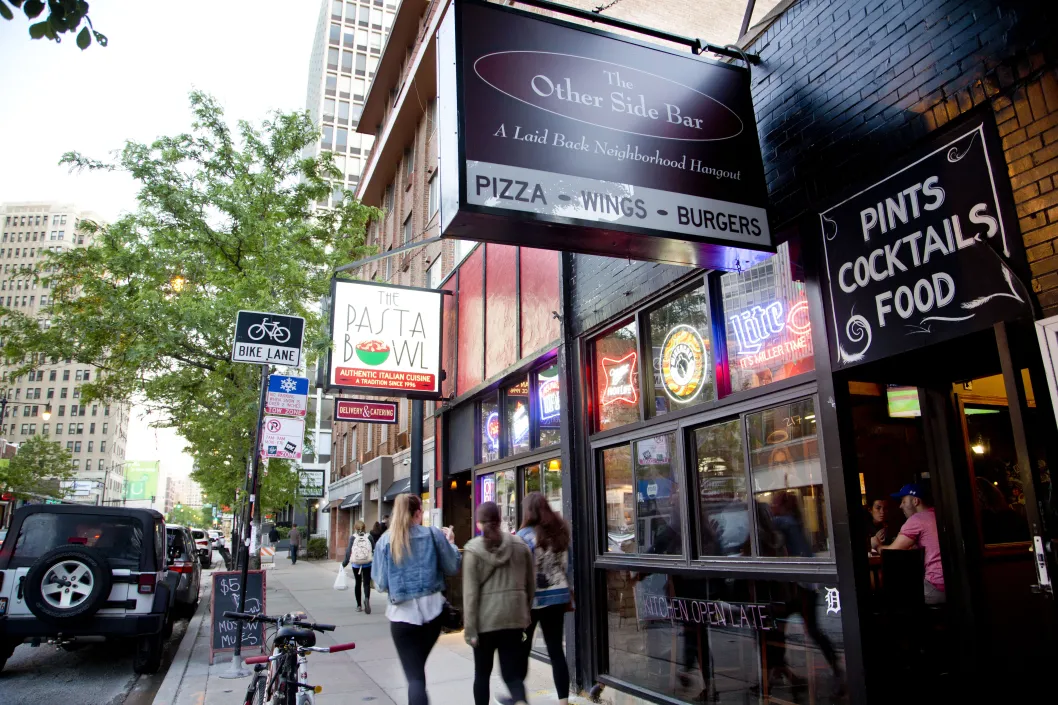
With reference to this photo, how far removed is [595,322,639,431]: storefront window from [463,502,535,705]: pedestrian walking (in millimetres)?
2445

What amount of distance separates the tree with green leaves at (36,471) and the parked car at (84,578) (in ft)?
177

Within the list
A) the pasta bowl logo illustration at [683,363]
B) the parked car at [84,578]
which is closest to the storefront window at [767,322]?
the pasta bowl logo illustration at [683,363]

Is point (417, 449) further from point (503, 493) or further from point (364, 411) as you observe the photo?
point (364, 411)

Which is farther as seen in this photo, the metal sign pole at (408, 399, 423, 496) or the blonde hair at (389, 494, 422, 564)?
the metal sign pole at (408, 399, 423, 496)

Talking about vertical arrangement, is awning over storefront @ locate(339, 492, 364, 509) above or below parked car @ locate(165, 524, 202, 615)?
above

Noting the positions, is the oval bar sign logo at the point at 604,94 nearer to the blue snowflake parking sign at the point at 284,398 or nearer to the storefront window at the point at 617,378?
the storefront window at the point at 617,378

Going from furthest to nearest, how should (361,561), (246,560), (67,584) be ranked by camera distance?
(361,561) < (246,560) < (67,584)

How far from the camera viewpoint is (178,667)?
8.73m

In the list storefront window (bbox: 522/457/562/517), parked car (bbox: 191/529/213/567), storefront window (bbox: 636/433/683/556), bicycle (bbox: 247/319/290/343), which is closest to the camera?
storefront window (bbox: 636/433/683/556)

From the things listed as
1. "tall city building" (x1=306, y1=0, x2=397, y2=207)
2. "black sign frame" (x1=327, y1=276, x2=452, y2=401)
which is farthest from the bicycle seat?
"tall city building" (x1=306, y1=0, x2=397, y2=207)

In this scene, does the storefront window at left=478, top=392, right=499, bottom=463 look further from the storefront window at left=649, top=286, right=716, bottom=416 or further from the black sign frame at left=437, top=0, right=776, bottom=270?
the black sign frame at left=437, top=0, right=776, bottom=270

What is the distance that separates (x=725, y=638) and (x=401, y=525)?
272 centimetres

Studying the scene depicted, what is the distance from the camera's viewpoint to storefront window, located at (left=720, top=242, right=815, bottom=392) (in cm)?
509

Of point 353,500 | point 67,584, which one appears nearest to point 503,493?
point 67,584
